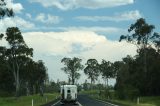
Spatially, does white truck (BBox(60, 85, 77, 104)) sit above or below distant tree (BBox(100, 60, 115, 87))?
below

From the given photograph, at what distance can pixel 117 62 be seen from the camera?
157875 millimetres

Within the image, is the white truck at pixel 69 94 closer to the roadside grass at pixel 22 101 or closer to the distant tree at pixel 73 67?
the roadside grass at pixel 22 101

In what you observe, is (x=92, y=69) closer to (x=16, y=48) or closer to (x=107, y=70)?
(x=107, y=70)

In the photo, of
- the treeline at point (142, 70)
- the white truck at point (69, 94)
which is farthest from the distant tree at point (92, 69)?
the white truck at point (69, 94)

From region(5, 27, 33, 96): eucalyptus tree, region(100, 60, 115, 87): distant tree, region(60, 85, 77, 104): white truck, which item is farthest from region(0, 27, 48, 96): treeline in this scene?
region(100, 60, 115, 87): distant tree

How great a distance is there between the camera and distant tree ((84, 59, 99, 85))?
18312 centimetres

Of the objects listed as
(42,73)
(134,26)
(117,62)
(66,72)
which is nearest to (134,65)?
(134,26)

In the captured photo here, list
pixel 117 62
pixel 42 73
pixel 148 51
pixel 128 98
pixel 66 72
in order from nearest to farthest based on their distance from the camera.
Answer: pixel 128 98 < pixel 148 51 < pixel 42 73 < pixel 117 62 < pixel 66 72

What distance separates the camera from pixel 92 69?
609 feet

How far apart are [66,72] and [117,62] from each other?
1536 inches

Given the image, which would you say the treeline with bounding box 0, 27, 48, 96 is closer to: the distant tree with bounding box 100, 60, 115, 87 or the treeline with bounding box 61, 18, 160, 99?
Answer: the treeline with bounding box 61, 18, 160, 99

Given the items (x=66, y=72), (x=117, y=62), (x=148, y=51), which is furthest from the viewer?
(x=66, y=72)

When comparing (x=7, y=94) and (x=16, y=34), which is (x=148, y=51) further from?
(x=7, y=94)

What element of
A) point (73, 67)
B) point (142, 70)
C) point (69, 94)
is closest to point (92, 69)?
point (73, 67)
